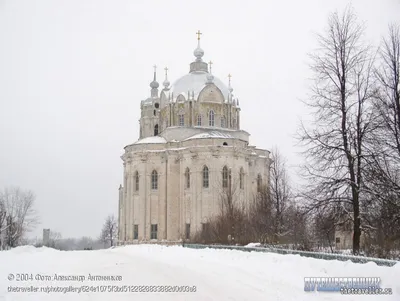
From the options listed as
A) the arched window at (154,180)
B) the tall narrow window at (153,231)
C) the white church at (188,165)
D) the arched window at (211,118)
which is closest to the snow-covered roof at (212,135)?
the white church at (188,165)

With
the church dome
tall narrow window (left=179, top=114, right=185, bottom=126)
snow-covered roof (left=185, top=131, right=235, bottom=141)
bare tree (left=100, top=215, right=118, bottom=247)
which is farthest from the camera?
bare tree (left=100, top=215, right=118, bottom=247)

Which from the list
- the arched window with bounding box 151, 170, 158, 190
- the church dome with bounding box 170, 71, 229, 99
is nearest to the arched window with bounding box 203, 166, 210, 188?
the arched window with bounding box 151, 170, 158, 190

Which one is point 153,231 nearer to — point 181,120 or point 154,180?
point 154,180

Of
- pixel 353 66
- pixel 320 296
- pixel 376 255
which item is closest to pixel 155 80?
pixel 353 66

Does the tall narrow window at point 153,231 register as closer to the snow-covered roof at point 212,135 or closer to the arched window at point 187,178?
the arched window at point 187,178

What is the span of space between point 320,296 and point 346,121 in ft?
31.1

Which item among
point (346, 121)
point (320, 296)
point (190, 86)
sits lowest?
point (320, 296)

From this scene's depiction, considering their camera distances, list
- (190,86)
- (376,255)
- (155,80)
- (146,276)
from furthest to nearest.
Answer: (155,80), (190,86), (376,255), (146,276)

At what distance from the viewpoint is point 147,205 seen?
53.0 meters

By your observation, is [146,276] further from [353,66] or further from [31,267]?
[353,66]

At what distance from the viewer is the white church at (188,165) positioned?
166 ft

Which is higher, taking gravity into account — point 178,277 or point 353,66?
point 353,66

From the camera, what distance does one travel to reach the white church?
A: 50688 mm

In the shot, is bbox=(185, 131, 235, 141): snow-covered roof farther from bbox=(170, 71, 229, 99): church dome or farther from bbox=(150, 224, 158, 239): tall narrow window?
bbox=(150, 224, 158, 239): tall narrow window
